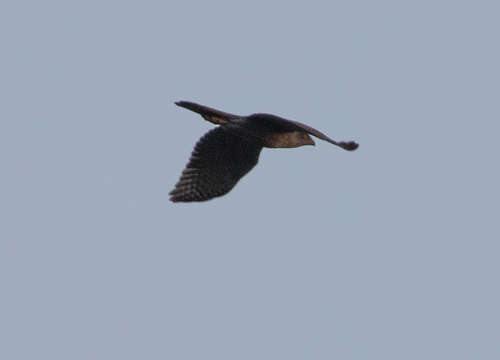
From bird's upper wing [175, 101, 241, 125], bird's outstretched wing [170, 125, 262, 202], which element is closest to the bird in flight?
bird's outstretched wing [170, 125, 262, 202]

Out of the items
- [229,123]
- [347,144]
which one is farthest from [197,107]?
[347,144]

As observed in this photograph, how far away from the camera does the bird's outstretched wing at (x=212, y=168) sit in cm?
2150

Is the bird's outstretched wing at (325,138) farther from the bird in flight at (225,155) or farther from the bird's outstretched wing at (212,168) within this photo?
the bird's outstretched wing at (212,168)

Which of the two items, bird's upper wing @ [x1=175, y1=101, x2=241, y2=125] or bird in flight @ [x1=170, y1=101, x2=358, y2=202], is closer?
bird in flight @ [x1=170, y1=101, x2=358, y2=202]

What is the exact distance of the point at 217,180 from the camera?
21.5 meters

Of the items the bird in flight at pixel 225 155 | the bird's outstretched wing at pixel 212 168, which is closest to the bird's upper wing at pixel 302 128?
the bird in flight at pixel 225 155

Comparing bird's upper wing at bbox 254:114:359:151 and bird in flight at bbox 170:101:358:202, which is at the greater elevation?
bird's upper wing at bbox 254:114:359:151

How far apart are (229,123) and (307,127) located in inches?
47.2

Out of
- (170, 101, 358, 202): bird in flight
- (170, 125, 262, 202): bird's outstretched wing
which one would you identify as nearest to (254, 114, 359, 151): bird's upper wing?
(170, 101, 358, 202): bird in flight

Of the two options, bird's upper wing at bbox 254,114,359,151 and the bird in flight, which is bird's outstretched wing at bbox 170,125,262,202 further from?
bird's upper wing at bbox 254,114,359,151

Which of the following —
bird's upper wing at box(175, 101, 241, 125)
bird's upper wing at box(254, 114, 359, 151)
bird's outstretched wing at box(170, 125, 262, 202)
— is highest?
bird's upper wing at box(254, 114, 359, 151)

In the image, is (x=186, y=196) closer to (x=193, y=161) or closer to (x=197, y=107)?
(x=193, y=161)

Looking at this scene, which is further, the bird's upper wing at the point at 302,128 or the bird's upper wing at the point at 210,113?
the bird's upper wing at the point at 210,113

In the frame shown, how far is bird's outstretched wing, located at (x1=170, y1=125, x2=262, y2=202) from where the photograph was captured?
70.5 feet
